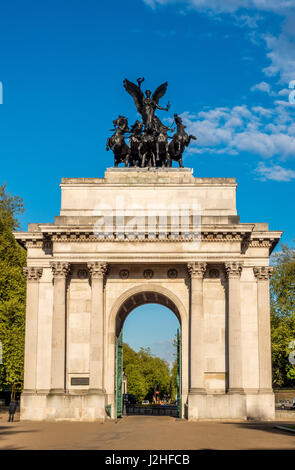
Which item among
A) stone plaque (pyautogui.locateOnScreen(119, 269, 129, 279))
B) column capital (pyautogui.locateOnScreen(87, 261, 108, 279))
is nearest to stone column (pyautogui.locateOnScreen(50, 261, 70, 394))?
column capital (pyautogui.locateOnScreen(87, 261, 108, 279))

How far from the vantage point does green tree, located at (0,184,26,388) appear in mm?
51000

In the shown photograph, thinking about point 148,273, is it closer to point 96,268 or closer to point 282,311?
point 96,268

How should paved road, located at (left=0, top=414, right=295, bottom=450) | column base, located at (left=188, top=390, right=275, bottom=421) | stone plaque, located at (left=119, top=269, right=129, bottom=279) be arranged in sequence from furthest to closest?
stone plaque, located at (left=119, top=269, right=129, bottom=279) → column base, located at (left=188, top=390, right=275, bottom=421) → paved road, located at (left=0, top=414, right=295, bottom=450)

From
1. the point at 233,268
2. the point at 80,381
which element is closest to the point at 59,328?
the point at 80,381

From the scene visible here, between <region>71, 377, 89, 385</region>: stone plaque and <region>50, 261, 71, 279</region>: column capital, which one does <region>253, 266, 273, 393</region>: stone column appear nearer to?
<region>71, 377, 89, 385</region>: stone plaque

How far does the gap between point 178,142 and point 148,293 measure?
9.97 m

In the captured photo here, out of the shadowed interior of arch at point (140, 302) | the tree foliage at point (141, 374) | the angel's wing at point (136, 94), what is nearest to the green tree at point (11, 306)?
the shadowed interior of arch at point (140, 302)

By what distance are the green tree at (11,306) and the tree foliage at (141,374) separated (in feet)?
190

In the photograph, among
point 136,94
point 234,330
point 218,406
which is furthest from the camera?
point 136,94

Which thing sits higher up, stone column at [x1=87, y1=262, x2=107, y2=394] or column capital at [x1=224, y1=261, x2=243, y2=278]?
column capital at [x1=224, y1=261, x2=243, y2=278]

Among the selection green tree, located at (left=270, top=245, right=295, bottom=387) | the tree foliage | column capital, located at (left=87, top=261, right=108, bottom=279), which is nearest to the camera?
column capital, located at (left=87, top=261, right=108, bottom=279)

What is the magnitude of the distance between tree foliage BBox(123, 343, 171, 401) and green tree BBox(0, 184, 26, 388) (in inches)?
2281

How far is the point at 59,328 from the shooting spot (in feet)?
127

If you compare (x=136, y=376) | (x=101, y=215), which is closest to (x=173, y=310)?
(x=101, y=215)
